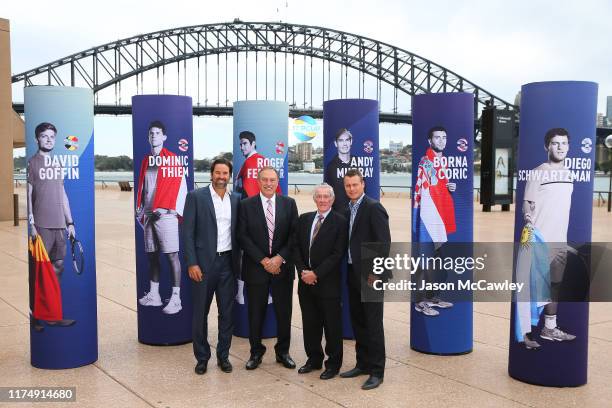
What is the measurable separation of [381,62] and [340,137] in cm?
7151

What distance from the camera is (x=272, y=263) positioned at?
5121 millimetres

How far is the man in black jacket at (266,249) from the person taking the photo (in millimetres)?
5219

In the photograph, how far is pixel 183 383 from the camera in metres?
4.91

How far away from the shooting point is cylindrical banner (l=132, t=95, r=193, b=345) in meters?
6.03

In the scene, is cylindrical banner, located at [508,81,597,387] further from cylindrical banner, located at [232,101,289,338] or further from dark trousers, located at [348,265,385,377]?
cylindrical banner, located at [232,101,289,338]

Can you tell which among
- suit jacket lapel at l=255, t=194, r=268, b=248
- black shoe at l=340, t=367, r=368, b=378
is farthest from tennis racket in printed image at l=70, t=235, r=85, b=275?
black shoe at l=340, t=367, r=368, b=378

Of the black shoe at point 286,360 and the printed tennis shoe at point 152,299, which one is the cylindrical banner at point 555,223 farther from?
the printed tennis shoe at point 152,299

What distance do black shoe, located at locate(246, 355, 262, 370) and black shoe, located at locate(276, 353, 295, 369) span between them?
7.0 inches

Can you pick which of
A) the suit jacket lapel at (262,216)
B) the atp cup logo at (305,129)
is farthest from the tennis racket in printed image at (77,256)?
the atp cup logo at (305,129)

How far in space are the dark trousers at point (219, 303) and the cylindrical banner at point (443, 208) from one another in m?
1.72

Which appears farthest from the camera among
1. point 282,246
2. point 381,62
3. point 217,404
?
point 381,62

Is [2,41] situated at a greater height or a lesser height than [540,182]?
greater

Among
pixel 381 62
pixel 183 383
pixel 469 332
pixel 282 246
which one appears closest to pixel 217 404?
pixel 183 383

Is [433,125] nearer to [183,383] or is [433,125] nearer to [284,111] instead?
[284,111]
